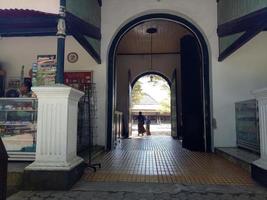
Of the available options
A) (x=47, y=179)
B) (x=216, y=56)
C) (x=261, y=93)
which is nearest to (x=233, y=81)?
(x=216, y=56)

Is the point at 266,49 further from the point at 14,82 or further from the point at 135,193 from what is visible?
the point at 14,82

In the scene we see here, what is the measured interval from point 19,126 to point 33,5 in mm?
1814

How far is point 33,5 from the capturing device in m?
3.55

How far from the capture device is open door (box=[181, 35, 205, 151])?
5.70 m

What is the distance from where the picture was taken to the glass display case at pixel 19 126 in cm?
353

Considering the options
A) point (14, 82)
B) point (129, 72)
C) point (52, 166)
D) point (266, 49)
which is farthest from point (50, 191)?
point (129, 72)

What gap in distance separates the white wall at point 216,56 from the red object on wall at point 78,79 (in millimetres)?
Answer: 387

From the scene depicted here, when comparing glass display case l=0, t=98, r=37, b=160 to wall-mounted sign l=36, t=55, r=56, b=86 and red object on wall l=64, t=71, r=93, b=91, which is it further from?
red object on wall l=64, t=71, r=93, b=91

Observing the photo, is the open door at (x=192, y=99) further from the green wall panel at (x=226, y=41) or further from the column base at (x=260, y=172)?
the column base at (x=260, y=172)

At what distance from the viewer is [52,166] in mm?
2811

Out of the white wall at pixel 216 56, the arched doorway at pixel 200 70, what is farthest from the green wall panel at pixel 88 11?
the arched doorway at pixel 200 70

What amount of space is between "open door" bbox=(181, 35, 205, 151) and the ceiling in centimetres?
126

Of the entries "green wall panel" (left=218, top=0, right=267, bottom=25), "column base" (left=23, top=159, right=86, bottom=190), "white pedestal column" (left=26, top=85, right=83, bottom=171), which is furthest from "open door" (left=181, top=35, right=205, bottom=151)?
"column base" (left=23, top=159, right=86, bottom=190)

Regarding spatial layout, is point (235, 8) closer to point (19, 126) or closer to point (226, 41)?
point (226, 41)
